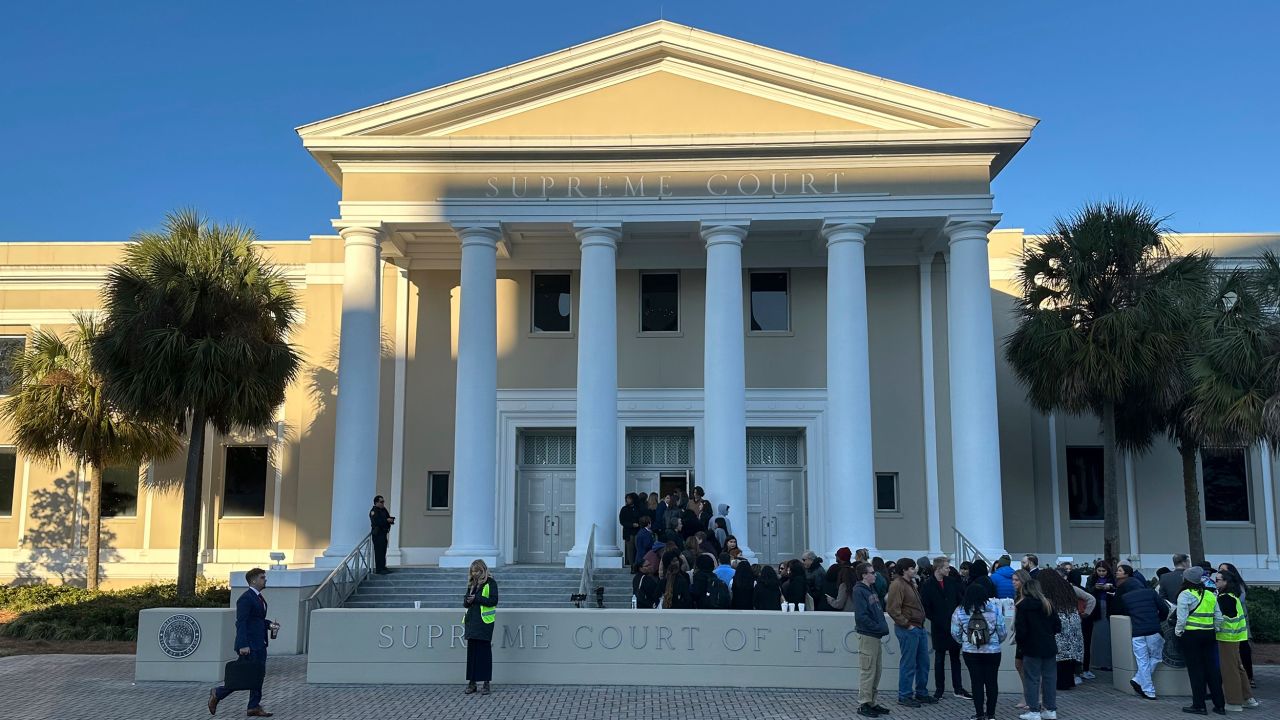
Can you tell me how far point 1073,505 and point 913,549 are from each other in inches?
189

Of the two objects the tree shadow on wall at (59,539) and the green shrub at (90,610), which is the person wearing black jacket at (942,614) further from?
the tree shadow on wall at (59,539)

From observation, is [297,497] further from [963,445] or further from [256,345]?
[963,445]

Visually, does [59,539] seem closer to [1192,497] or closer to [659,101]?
[659,101]

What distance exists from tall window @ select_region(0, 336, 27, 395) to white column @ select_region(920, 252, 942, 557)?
905 inches

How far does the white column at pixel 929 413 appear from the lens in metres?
24.8

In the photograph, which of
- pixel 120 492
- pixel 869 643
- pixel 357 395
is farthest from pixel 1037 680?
pixel 120 492

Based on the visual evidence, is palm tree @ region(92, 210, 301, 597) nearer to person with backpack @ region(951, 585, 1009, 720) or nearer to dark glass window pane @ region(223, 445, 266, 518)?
dark glass window pane @ region(223, 445, 266, 518)

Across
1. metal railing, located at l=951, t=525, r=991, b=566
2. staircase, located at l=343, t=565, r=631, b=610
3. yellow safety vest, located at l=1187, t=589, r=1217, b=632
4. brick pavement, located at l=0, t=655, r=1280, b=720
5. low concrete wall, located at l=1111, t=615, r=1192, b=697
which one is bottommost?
brick pavement, located at l=0, t=655, r=1280, b=720

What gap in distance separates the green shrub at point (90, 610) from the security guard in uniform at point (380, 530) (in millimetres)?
3500

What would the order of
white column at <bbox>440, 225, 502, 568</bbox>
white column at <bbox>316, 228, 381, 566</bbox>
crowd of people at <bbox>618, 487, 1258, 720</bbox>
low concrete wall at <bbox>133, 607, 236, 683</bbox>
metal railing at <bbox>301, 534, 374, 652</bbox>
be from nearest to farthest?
crowd of people at <bbox>618, 487, 1258, 720</bbox> < low concrete wall at <bbox>133, 607, 236, 683</bbox> < metal railing at <bbox>301, 534, 374, 652</bbox> < white column at <bbox>440, 225, 502, 568</bbox> < white column at <bbox>316, 228, 381, 566</bbox>

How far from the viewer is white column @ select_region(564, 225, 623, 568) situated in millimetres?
21891

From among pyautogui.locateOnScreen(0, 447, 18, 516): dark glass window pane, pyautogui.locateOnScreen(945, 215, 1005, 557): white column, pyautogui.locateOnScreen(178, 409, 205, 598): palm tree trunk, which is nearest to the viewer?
pyautogui.locateOnScreen(178, 409, 205, 598): palm tree trunk

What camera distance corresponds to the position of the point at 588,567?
65.3ft

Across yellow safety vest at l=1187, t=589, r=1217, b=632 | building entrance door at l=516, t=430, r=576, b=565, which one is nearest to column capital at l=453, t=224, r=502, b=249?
building entrance door at l=516, t=430, r=576, b=565
